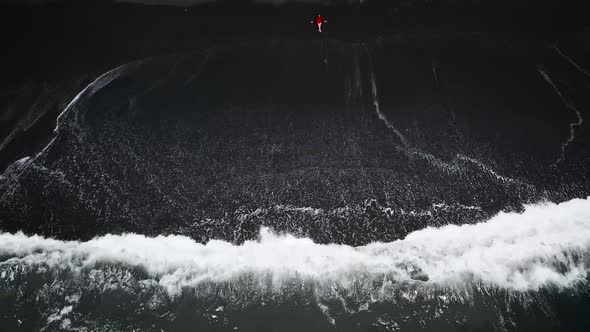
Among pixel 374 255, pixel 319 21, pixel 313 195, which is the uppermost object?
pixel 319 21

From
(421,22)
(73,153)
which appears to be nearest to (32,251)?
(73,153)

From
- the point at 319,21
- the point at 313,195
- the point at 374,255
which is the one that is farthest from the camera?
the point at 319,21

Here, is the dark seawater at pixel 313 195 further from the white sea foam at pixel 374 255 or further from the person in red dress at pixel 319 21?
the person in red dress at pixel 319 21

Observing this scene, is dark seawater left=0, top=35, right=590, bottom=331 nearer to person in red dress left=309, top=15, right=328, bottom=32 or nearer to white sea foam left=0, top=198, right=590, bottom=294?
white sea foam left=0, top=198, right=590, bottom=294

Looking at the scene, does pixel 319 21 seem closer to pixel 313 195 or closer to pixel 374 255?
pixel 313 195

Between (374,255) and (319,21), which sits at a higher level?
(319,21)

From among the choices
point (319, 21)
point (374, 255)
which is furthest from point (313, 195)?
point (319, 21)

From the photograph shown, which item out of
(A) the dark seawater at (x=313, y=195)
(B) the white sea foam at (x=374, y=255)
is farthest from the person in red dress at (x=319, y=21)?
(B) the white sea foam at (x=374, y=255)
